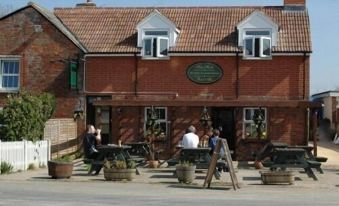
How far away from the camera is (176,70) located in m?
32.1

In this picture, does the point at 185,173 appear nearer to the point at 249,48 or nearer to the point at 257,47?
the point at 257,47

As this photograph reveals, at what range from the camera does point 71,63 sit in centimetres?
3173

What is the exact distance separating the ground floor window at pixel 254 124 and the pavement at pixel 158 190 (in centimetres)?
630

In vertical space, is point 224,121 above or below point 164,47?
below

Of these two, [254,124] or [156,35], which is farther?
[156,35]

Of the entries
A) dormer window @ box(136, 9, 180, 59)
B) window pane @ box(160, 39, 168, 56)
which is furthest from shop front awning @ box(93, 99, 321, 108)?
window pane @ box(160, 39, 168, 56)

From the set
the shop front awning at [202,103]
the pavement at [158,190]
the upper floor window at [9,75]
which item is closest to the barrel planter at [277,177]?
the pavement at [158,190]

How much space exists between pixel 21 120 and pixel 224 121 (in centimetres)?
977

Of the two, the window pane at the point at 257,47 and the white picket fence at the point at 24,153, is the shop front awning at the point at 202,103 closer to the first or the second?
the window pane at the point at 257,47

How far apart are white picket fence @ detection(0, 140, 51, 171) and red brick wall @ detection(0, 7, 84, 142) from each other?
5575mm

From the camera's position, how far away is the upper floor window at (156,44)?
106ft

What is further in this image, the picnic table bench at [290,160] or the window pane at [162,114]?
the window pane at [162,114]

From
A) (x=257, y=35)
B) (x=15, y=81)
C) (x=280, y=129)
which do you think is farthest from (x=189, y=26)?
(x=15, y=81)

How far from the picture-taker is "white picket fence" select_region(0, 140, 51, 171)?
75.9ft
